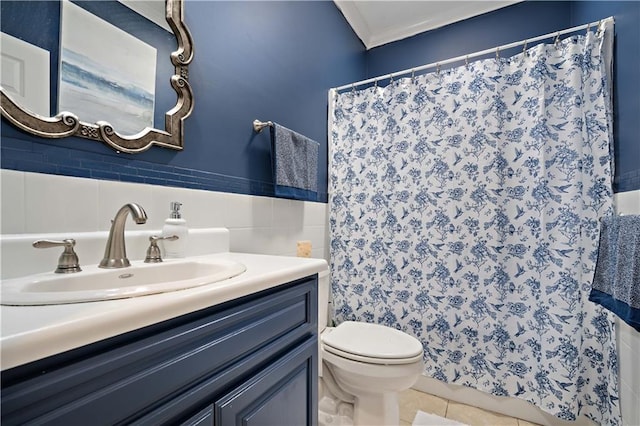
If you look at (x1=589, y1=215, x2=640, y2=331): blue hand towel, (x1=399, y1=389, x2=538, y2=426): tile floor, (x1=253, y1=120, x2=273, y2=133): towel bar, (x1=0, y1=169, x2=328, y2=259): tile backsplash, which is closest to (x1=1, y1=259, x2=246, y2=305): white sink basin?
(x1=0, y1=169, x2=328, y2=259): tile backsplash

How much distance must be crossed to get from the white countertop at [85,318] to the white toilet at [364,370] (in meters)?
0.70

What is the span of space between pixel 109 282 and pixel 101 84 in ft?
1.85

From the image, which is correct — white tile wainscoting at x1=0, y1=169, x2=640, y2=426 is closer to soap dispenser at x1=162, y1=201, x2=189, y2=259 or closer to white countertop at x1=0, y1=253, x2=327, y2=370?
soap dispenser at x1=162, y1=201, x2=189, y2=259

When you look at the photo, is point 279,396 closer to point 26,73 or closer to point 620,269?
point 26,73

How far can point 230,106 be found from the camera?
1270 mm

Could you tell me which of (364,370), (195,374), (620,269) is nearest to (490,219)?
(620,269)

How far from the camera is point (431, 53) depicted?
2.31 metres

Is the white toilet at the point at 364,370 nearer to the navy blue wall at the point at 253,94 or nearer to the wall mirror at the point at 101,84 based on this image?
the navy blue wall at the point at 253,94

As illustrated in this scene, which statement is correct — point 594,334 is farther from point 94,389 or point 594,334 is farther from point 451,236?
point 94,389

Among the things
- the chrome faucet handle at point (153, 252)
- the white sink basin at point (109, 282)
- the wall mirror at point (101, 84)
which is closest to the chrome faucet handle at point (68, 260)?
the white sink basin at point (109, 282)

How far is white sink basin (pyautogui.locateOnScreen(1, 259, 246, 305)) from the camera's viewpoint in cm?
49

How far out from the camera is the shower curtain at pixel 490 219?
54.9 inches

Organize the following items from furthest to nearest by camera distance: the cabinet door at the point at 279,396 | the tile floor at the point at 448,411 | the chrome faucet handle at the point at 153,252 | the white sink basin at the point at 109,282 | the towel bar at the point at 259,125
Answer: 1. the tile floor at the point at 448,411
2. the towel bar at the point at 259,125
3. the chrome faucet handle at the point at 153,252
4. the cabinet door at the point at 279,396
5. the white sink basin at the point at 109,282

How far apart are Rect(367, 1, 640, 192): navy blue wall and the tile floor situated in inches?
49.0
